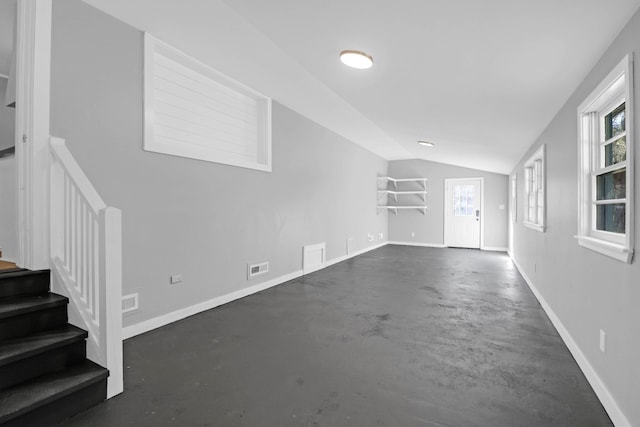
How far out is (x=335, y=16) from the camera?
2.25m

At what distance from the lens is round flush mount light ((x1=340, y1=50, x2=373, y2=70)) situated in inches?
109

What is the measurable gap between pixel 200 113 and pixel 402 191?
744 cm

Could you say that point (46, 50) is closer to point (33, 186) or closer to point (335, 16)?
point (33, 186)

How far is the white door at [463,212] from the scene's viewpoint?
9.17 metres

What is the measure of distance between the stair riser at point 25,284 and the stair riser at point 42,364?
1.62ft

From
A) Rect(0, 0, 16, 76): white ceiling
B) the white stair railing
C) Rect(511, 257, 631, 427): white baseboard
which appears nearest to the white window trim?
Rect(511, 257, 631, 427): white baseboard

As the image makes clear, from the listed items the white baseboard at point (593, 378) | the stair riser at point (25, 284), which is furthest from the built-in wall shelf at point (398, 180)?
the stair riser at point (25, 284)

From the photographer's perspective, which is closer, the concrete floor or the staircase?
the staircase

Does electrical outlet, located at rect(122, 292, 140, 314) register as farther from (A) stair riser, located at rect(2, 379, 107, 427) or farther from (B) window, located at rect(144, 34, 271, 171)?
(B) window, located at rect(144, 34, 271, 171)

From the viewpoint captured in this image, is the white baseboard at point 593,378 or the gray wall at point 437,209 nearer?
the white baseboard at point 593,378

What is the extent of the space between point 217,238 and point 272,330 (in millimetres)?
1283

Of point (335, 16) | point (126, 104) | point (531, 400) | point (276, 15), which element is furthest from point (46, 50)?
point (531, 400)

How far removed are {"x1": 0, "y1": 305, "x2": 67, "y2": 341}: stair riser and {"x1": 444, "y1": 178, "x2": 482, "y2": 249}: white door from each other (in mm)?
9197

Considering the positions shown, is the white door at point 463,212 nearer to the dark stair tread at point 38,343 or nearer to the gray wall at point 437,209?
the gray wall at point 437,209
